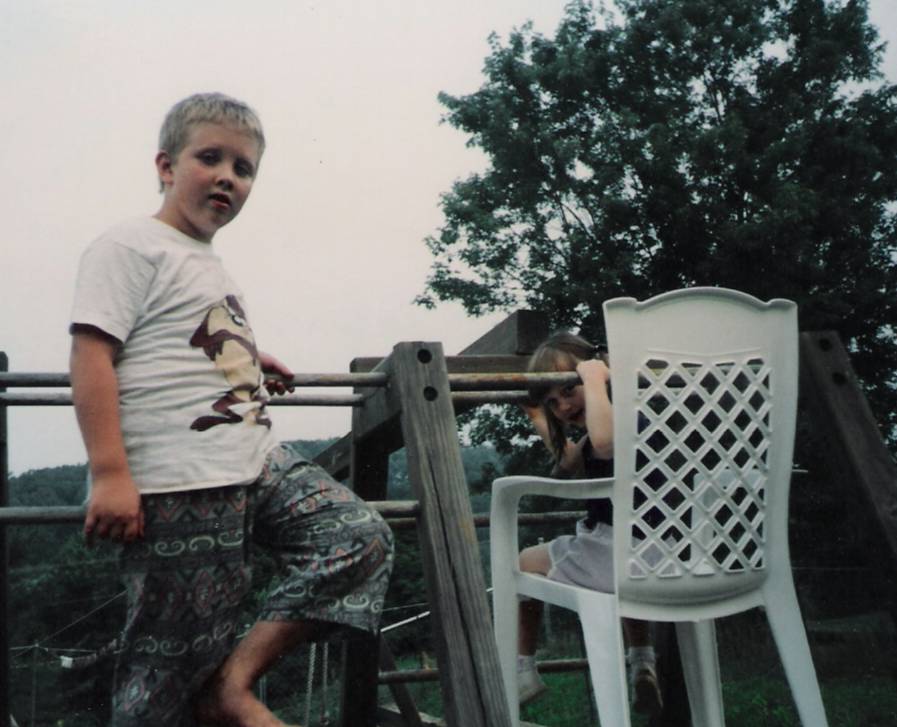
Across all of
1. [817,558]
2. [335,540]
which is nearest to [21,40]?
[335,540]

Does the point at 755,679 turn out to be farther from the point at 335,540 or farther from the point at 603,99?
the point at 603,99

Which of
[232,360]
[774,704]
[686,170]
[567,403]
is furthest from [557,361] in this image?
[686,170]

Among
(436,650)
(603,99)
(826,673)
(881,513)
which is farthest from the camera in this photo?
(603,99)

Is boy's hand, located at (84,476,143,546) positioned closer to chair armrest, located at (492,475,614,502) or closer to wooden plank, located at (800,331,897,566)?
chair armrest, located at (492,475,614,502)

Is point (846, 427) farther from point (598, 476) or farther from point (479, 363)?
point (479, 363)

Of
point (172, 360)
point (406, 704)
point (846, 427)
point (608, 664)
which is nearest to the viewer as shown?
point (172, 360)

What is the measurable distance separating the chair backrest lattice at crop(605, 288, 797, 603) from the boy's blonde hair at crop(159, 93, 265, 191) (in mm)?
667

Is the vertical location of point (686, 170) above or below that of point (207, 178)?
above

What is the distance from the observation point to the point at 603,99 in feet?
45.3

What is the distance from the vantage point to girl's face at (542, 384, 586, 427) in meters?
2.44

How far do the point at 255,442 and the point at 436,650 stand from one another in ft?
1.36

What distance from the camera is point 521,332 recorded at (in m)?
2.89

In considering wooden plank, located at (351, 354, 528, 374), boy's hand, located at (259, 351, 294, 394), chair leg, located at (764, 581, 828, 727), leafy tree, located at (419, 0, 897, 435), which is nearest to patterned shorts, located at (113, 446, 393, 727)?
boy's hand, located at (259, 351, 294, 394)

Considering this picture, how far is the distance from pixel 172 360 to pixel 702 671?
126 centimetres
